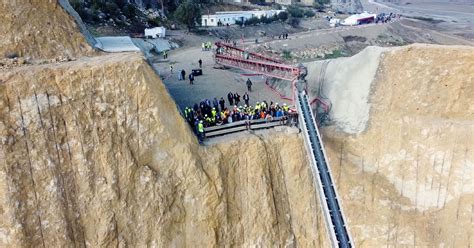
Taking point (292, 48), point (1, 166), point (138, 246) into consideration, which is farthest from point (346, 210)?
point (292, 48)

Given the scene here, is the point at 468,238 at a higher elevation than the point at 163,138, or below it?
below

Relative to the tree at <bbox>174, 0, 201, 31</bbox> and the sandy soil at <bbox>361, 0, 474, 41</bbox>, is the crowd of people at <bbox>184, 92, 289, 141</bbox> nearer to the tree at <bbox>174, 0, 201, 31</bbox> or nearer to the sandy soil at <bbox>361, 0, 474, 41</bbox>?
the tree at <bbox>174, 0, 201, 31</bbox>

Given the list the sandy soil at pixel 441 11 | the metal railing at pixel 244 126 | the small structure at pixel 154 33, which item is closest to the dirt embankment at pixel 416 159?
the metal railing at pixel 244 126

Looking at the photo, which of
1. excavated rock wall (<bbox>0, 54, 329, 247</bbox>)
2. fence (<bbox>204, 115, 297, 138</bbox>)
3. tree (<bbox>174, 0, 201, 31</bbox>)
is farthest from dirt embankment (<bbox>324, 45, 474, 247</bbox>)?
tree (<bbox>174, 0, 201, 31</bbox>)

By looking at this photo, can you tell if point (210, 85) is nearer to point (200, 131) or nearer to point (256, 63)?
point (256, 63)

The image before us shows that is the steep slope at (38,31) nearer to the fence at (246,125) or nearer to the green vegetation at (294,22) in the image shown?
the fence at (246,125)

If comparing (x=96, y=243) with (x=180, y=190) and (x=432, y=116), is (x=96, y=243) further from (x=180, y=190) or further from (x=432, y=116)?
(x=432, y=116)
